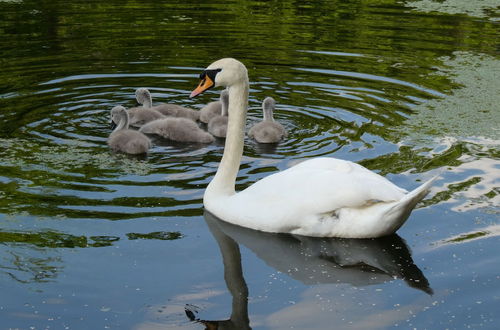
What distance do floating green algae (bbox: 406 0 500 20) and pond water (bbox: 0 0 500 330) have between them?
3.71ft

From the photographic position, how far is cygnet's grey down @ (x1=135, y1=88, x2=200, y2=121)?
383 inches

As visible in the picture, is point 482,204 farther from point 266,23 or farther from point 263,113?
point 266,23

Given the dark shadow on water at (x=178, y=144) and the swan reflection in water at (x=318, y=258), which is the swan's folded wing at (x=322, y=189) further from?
the dark shadow on water at (x=178, y=144)

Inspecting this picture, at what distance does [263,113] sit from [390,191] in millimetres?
3409

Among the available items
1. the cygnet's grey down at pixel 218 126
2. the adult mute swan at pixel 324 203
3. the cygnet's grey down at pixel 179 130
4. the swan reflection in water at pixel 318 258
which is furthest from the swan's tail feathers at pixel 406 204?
the cygnet's grey down at pixel 218 126

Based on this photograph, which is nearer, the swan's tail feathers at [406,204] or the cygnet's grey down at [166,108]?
the swan's tail feathers at [406,204]

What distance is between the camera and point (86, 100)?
1027 cm

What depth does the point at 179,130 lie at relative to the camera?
8.81m

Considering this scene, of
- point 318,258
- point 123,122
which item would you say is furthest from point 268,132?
point 318,258

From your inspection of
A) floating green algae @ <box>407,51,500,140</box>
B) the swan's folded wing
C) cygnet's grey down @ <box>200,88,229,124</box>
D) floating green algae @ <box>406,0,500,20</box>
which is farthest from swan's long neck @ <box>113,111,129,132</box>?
floating green algae @ <box>406,0,500,20</box>

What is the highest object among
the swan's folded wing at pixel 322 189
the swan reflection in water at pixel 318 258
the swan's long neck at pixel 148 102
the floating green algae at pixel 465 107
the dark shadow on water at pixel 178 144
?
the swan's folded wing at pixel 322 189

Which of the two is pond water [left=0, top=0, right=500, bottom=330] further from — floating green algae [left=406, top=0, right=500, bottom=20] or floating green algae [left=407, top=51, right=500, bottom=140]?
floating green algae [left=406, top=0, right=500, bottom=20]

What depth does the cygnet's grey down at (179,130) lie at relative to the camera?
346 inches

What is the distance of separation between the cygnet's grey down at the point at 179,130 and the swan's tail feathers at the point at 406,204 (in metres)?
3.20
